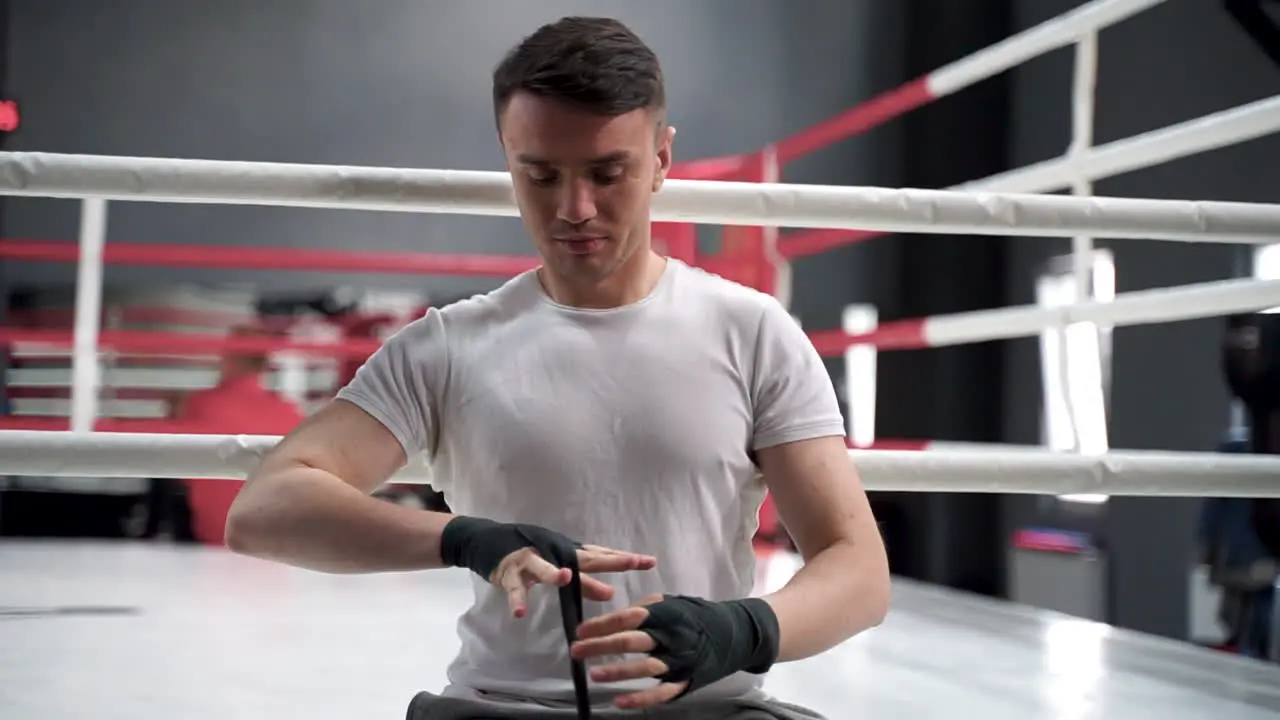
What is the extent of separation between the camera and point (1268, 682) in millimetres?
1833

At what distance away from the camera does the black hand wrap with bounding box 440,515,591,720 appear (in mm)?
873

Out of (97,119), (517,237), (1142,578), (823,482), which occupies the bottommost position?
(1142,578)

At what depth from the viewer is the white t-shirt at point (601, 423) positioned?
3.27 feet

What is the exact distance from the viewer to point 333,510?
3.15ft

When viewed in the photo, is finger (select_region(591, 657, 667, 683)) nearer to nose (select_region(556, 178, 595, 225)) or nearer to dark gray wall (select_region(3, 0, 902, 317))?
nose (select_region(556, 178, 595, 225))

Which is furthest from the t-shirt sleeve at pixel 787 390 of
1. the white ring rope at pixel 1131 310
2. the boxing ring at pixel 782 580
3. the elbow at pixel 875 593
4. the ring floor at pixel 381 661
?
the white ring rope at pixel 1131 310

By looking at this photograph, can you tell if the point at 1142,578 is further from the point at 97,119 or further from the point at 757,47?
the point at 97,119

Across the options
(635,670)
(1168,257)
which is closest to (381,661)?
(635,670)

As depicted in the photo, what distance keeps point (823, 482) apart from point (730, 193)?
1.66 feet

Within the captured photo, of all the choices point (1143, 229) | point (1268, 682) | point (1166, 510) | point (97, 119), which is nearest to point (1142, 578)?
point (1166, 510)

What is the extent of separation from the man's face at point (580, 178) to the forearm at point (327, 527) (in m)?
0.22

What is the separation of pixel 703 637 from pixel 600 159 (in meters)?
0.36

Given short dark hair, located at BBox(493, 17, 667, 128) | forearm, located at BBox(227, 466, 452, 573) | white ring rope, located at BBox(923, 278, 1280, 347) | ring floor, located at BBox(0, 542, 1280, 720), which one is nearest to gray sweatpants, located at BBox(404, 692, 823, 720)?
forearm, located at BBox(227, 466, 452, 573)

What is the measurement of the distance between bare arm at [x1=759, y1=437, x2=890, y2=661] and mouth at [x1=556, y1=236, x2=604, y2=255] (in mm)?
203
